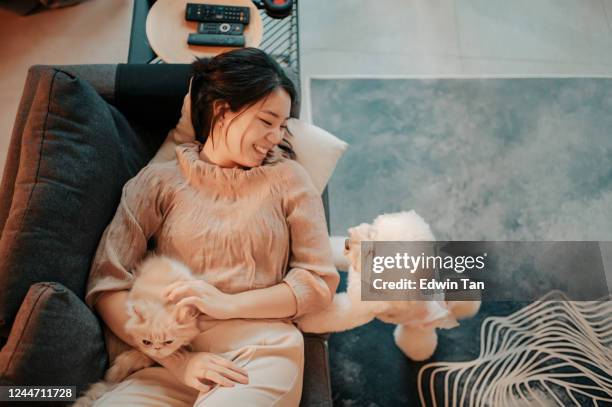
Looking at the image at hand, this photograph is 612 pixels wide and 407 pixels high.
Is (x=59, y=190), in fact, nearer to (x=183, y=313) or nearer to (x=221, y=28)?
(x=183, y=313)

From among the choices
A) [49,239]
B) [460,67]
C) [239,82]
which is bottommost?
[49,239]

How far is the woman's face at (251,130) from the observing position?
1.19 m

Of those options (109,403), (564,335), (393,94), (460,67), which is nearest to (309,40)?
(393,94)

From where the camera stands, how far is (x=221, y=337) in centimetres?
113

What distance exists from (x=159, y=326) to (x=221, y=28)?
1.05m

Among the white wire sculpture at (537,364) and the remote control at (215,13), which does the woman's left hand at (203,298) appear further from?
the remote control at (215,13)

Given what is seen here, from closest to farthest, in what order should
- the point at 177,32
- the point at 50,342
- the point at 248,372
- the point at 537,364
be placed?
1. the point at 50,342
2. the point at 248,372
3. the point at 537,364
4. the point at 177,32

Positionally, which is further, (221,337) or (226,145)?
(226,145)

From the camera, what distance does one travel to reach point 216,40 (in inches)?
63.8

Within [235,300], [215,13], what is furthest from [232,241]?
[215,13]

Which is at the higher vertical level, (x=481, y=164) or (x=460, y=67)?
(x=460, y=67)

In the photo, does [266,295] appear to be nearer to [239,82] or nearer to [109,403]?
[109,403]

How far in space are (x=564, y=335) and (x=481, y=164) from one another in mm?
701

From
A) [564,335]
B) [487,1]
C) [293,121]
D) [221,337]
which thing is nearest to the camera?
[221,337]
